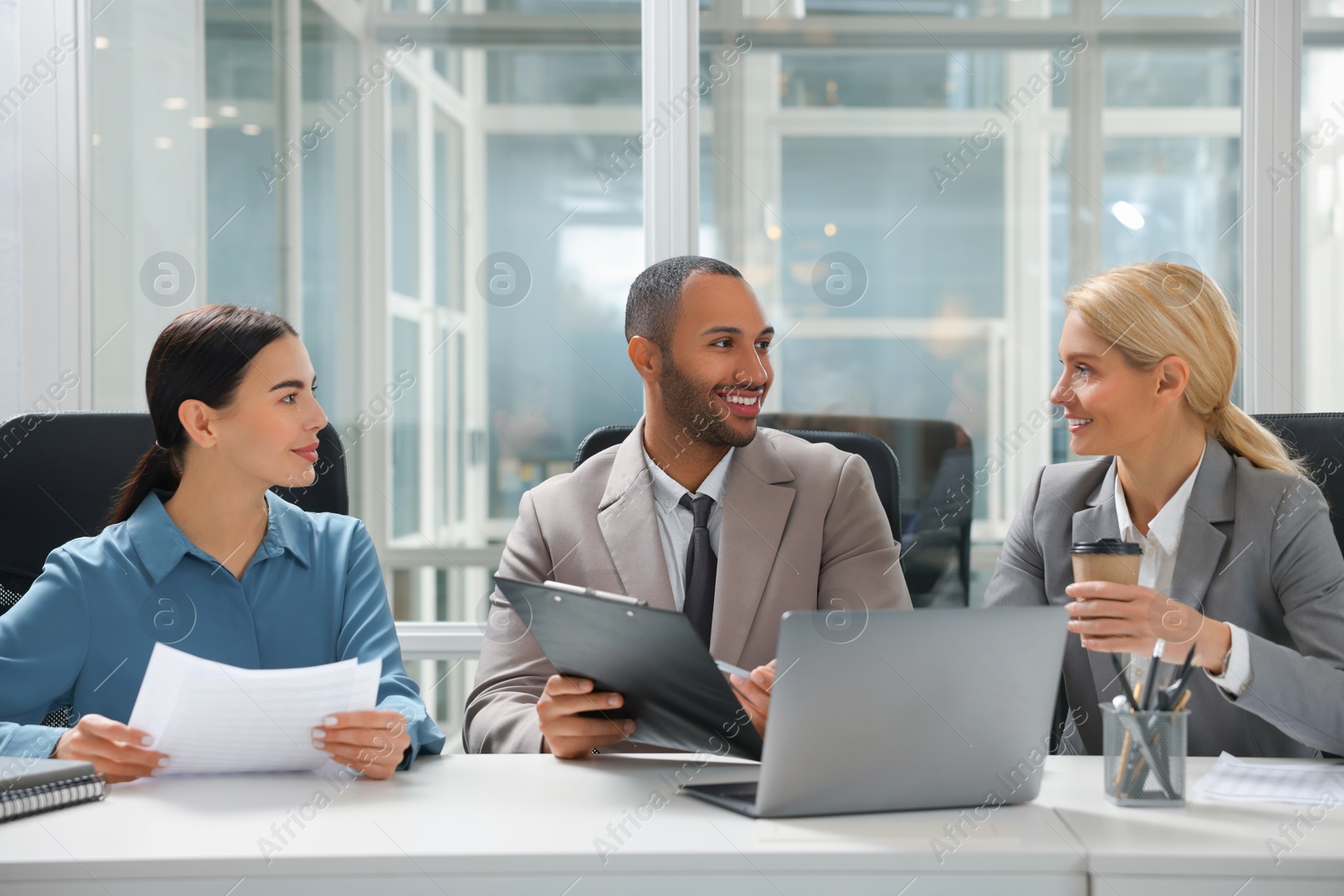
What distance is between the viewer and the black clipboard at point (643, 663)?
1119 millimetres

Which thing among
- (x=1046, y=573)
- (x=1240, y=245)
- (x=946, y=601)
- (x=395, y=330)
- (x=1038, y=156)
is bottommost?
(x=946, y=601)

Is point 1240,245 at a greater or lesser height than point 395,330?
greater

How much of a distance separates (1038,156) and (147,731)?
7.97 ft

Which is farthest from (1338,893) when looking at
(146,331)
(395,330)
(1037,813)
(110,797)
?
(146,331)

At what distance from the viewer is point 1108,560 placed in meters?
1.28

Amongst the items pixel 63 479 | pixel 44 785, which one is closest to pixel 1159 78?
pixel 63 479

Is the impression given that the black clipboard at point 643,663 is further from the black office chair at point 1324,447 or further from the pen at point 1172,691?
the black office chair at point 1324,447

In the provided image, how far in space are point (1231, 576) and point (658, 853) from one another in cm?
115

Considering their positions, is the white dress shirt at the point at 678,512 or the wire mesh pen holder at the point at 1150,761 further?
the white dress shirt at the point at 678,512

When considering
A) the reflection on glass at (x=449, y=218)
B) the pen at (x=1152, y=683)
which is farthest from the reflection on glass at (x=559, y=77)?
the pen at (x=1152, y=683)

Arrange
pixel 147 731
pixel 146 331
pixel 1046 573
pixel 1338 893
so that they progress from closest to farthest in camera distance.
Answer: pixel 1338 893 → pixel 147 731 → pixel 1046 573 → pixel 146 331

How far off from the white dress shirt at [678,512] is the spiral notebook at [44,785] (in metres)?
0.98

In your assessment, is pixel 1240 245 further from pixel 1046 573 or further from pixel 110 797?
pixel 110 797

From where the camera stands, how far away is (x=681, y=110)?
272 cm
